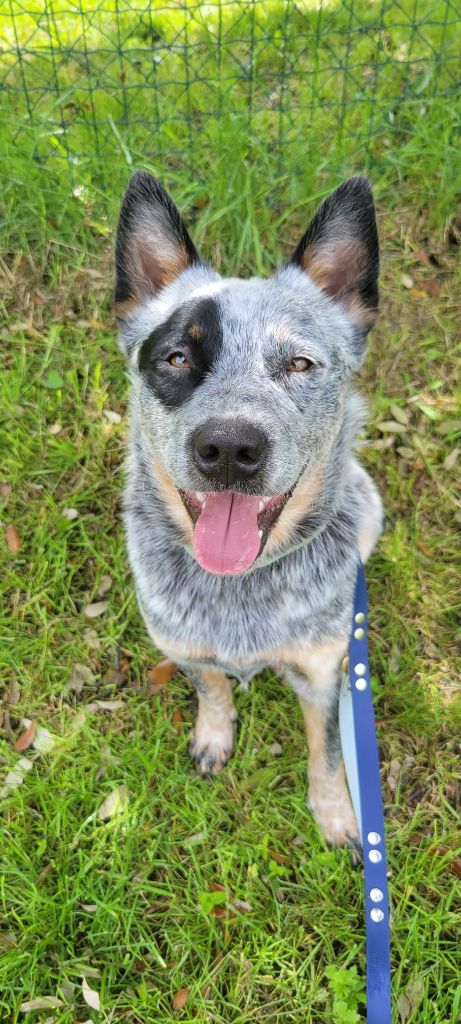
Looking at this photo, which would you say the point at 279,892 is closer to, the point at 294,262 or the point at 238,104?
the point at 294,262

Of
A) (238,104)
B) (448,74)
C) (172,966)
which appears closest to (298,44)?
(238,104)

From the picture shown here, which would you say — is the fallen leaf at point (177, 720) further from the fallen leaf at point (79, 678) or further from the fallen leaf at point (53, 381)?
the fallen leaf at point (53, 381)

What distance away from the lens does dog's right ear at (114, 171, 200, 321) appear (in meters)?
2.46

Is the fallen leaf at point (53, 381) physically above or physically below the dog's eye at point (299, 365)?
below

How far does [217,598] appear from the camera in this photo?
2592mm

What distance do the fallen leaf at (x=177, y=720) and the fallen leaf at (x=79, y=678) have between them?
43cm

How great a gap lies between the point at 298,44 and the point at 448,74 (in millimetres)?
921

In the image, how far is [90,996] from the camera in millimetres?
2629

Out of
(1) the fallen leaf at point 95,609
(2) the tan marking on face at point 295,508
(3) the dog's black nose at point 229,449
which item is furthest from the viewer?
(1) the fallen leaf at point 95,609

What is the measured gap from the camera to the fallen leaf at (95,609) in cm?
358

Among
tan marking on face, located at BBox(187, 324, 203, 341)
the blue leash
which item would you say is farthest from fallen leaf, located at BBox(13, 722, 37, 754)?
tan marking on face, located at BBox(187, 324, 203, 341)

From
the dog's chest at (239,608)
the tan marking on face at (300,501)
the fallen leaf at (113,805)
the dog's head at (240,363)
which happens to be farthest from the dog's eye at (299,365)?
the fallen leaf at (113,805)

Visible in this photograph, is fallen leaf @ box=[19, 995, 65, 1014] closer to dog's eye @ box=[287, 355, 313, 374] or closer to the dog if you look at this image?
the dog

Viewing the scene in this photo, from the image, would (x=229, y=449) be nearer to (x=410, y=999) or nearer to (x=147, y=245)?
(x=147, y=245)
